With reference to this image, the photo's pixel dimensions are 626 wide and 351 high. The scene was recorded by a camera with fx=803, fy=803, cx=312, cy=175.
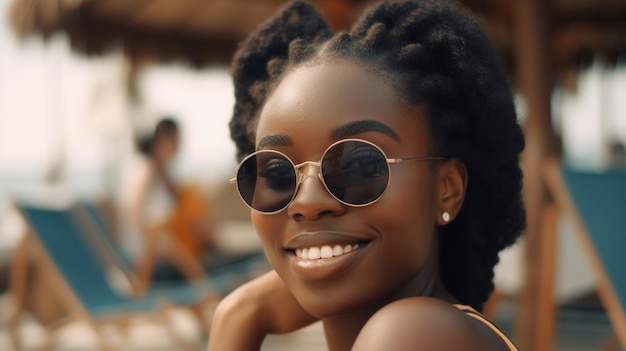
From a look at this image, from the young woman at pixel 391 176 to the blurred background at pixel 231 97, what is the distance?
177 millimetres

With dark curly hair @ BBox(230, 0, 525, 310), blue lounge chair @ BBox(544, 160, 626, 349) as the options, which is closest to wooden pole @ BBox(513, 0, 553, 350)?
blue lounge chair @ BBox(544, 160, 626, 349)

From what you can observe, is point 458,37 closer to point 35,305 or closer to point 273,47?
point 273,47

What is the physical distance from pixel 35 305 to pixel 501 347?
215 inches

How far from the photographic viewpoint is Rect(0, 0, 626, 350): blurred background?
362cm

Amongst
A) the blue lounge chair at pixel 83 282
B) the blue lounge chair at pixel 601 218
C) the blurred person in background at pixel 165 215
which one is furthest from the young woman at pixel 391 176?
the blurred person in background at pixel 165 215

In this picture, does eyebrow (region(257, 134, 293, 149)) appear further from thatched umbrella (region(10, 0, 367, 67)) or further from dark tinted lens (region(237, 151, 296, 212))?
thatched umbrella (region(10, 0, 367, 67))

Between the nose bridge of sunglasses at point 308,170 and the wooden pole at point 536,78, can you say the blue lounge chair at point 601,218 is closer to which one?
the wooden pole at point 536,78

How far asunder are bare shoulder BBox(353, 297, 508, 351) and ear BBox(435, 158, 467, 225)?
215mm

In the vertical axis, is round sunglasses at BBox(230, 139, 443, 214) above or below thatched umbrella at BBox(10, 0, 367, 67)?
below

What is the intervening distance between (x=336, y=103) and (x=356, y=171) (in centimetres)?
10

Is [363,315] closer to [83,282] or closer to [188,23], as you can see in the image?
[83,282]

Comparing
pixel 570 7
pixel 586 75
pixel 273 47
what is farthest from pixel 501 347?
pixel 586 75

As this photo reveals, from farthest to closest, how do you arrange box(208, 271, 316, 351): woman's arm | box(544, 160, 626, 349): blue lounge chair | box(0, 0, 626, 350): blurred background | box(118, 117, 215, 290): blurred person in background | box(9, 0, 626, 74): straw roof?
box(9, 0, 626, 74): straw roof → box(118, 117, 215, 290): blurred person in background → box(0, 0, 626, 350): blurred background → box(544, 160, 626, 349): blue lounge chair → box(208, 271, 316, 351): woman's arm

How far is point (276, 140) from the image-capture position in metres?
1.11
